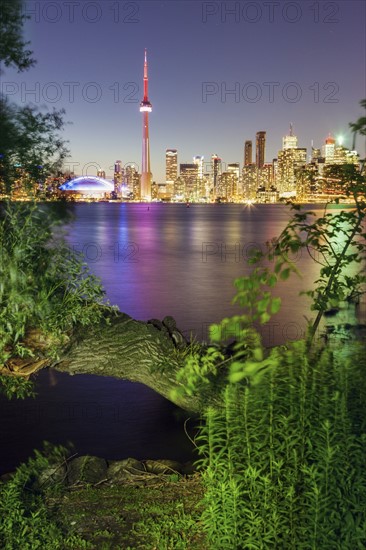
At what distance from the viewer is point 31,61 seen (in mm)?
10602

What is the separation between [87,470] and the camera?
6.59 meters

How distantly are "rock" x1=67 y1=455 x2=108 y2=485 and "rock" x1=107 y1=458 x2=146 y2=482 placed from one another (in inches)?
2.8

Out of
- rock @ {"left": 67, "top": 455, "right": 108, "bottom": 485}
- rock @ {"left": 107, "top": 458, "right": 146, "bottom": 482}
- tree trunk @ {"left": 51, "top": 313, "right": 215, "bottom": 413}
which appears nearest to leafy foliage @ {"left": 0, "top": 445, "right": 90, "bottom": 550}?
rock @ {"left": 67, "top": 455, "right": 108, "bottom": 485}

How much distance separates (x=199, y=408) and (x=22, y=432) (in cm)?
261

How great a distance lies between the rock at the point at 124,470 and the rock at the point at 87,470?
0.07m

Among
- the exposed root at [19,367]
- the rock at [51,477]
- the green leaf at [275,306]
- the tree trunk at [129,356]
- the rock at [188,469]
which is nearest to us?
the green leaf at [275,306]

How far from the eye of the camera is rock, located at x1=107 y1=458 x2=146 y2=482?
21.5ft

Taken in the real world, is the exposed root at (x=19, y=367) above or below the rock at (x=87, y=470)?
above

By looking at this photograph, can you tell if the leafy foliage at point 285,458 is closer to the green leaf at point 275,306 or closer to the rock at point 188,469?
the green leaf at point 275,306

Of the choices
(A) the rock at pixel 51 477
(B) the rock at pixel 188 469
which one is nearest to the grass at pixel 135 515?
(A) the rock at pixel 51 477

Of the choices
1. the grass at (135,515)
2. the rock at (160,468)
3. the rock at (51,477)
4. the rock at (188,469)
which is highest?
the grass at (135,515)

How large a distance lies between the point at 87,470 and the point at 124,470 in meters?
0.39

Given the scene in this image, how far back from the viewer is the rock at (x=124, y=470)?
6555 mm

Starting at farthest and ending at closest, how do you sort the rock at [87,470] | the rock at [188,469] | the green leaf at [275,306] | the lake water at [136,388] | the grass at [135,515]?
the lake water at [136,388] < the rock at [188,469] < the rock at [87,470] < the grass at [135,515] < the green leaf at [275,306]
